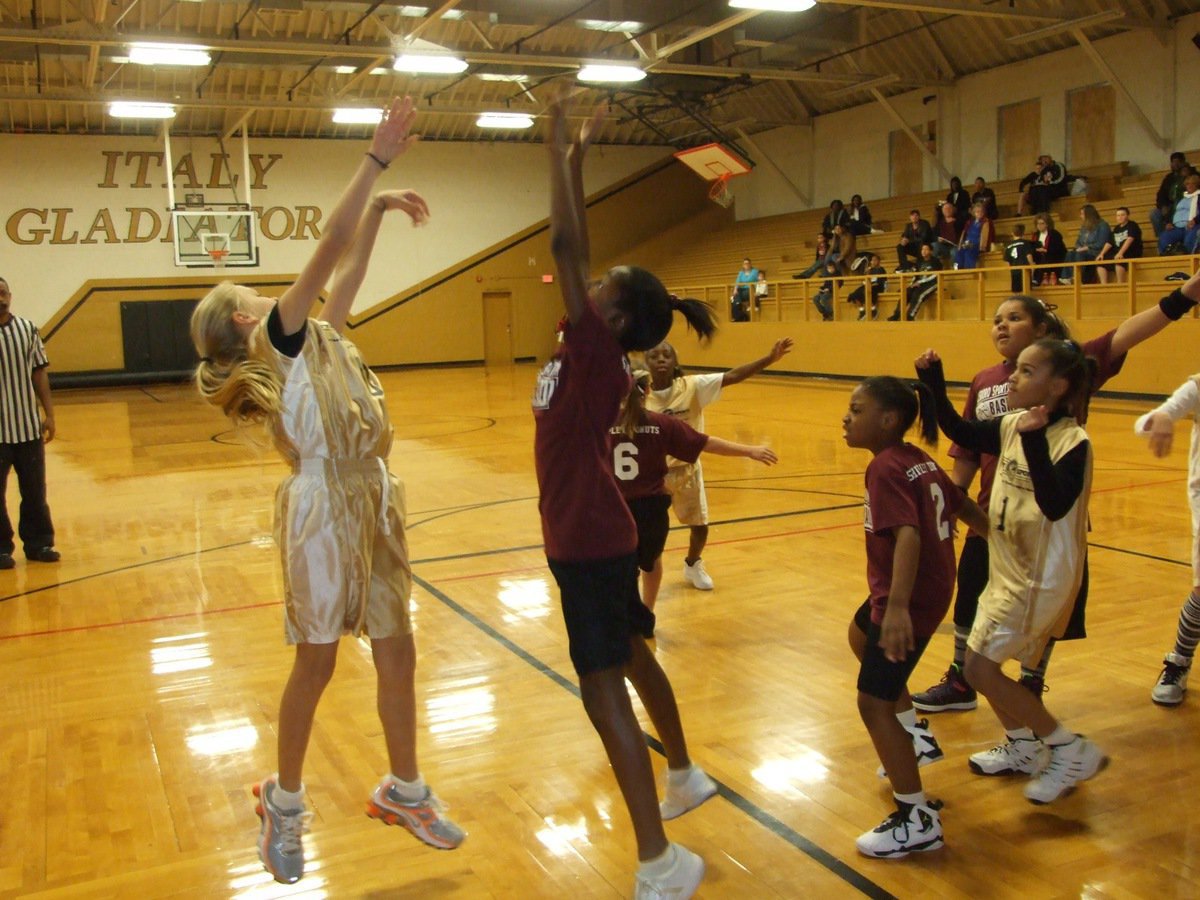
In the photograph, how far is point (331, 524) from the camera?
9.22ft

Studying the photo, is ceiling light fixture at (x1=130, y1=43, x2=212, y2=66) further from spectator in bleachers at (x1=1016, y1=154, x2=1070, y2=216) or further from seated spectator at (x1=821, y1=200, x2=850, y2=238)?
spectator in bleachers at (x1=1016, y1=154, x2=1070, y2=216)

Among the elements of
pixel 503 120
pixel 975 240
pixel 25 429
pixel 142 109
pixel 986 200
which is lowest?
pixel 25 429

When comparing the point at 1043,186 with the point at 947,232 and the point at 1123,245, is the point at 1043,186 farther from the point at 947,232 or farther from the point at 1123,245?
the point at 1123,245

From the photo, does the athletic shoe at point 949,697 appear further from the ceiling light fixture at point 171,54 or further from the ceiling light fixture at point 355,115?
the ceiling light fixture at point 355,115

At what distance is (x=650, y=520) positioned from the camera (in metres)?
4.52

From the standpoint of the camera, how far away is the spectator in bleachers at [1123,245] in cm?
1473

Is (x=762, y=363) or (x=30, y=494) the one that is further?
(x=30, y=494)

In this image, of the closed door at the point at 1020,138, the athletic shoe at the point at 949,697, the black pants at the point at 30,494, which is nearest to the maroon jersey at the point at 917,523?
the athletic shoe at the point at 949,697

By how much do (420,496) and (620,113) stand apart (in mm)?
19486

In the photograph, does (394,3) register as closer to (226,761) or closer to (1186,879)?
(226,761)

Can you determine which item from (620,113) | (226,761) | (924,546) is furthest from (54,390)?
(924,546)

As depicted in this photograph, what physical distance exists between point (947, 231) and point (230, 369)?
17517 millimetres

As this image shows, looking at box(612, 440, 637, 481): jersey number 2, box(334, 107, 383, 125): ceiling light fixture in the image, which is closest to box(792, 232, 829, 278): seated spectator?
box(334, 107, 383, 125): ceiling light fixture

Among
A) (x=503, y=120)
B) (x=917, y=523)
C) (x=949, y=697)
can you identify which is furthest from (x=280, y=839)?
→ (x=503, y=120)
